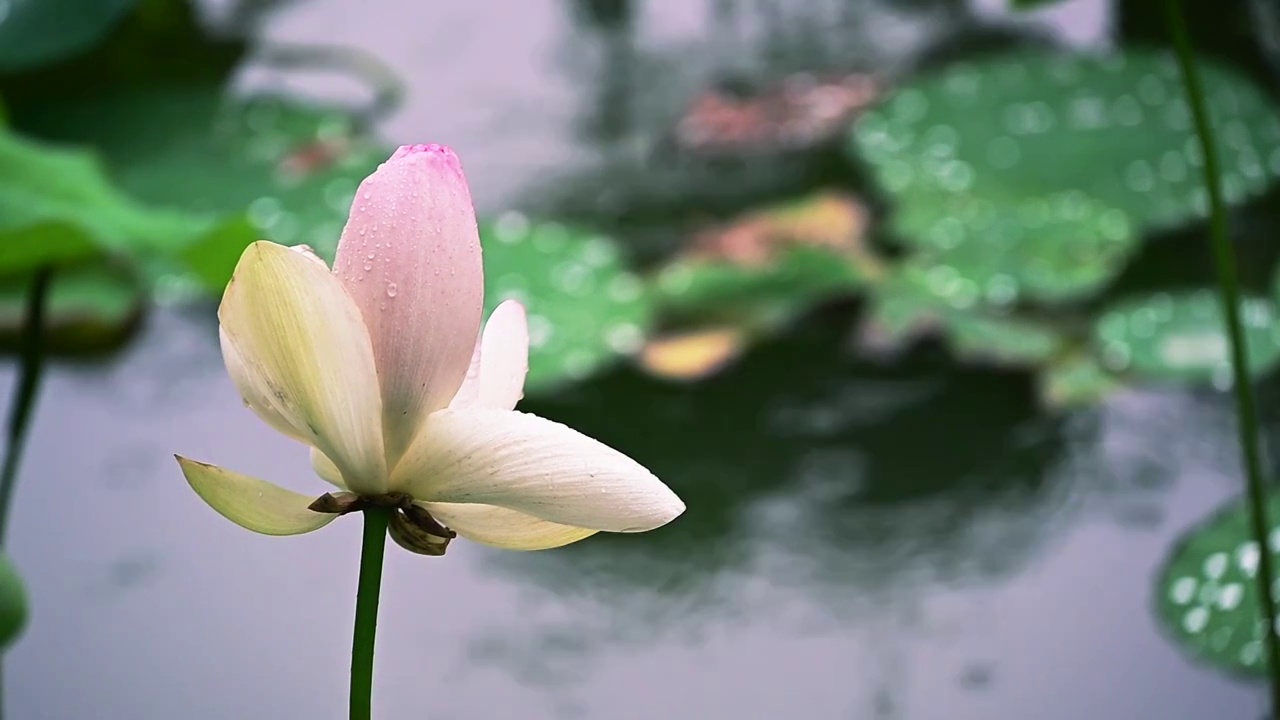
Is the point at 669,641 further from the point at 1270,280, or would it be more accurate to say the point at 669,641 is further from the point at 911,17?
the point at 911,17

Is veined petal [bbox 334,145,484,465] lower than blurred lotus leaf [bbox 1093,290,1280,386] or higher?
lower

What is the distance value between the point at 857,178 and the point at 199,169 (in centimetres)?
63

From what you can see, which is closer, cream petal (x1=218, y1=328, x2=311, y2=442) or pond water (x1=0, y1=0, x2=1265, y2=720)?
cream petal (x1=218, y1=328, x2=311, y2=442)

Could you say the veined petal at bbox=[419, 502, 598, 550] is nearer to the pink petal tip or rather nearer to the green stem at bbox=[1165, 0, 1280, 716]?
the pink petal tip

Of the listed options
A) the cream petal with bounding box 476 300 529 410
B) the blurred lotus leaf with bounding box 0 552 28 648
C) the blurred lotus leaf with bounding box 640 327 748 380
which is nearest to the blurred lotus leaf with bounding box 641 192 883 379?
the blurred lotus leaf with bounding box 640 327 748 380

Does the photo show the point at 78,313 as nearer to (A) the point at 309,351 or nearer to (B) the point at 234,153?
(B) the point at 234,153

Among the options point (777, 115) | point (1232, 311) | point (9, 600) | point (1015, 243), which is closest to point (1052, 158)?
point (1015, 243)

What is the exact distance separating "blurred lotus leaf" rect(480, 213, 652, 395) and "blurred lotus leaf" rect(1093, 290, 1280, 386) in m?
0.35

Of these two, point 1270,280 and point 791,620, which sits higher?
point 1270,280

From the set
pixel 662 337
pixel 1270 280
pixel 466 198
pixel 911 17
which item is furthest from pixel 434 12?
pixel 466 198

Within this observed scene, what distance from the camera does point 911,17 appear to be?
4.57 ft

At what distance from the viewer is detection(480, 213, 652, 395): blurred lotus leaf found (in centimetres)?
90

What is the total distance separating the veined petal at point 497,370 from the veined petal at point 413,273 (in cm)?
2

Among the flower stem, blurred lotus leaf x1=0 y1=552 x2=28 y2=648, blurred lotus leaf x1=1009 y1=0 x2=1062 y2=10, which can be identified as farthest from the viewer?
blurred lotus leaf x1=1009 y1=0 x2=1062 y2=10
